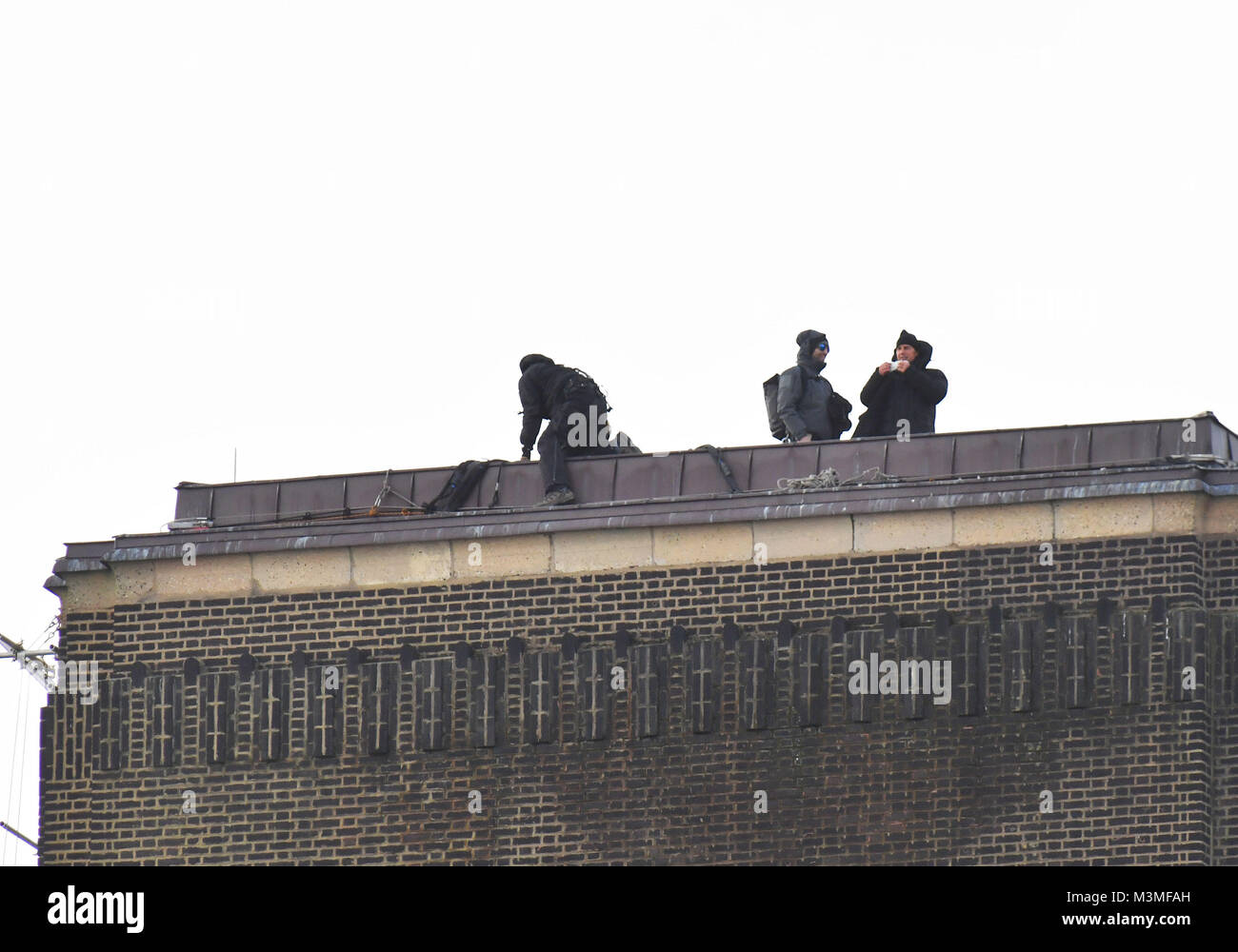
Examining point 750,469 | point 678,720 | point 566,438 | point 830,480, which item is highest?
point 566,438

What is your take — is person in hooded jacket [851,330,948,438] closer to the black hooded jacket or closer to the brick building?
the brick building

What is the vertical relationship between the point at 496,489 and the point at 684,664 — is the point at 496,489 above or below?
above

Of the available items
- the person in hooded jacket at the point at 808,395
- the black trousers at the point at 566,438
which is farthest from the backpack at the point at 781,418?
the black trousers at the point at 566,438

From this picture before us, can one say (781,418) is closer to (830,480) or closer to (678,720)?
(830,480)

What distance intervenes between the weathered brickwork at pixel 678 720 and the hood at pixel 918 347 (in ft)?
8.08

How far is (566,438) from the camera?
42625 mm

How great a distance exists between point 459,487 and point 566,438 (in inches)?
48.9

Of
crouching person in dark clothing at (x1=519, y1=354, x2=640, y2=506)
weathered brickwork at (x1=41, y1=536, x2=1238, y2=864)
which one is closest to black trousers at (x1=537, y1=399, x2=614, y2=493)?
crouching person in dark clothing at (x1=519, y1=354, x2=640, y2=506)

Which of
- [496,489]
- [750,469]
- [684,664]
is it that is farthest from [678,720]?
[496,489]

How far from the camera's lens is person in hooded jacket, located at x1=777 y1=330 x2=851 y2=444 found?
42531 mm

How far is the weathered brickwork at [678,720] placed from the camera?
40.1m

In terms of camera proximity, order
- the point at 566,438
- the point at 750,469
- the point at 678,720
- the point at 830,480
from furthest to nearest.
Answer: the point at 566,438 → the point at 750,469 → the point at 830,480 → the point at 678,720

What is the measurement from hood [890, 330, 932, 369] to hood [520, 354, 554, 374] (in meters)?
3.70

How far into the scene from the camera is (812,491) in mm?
41375
